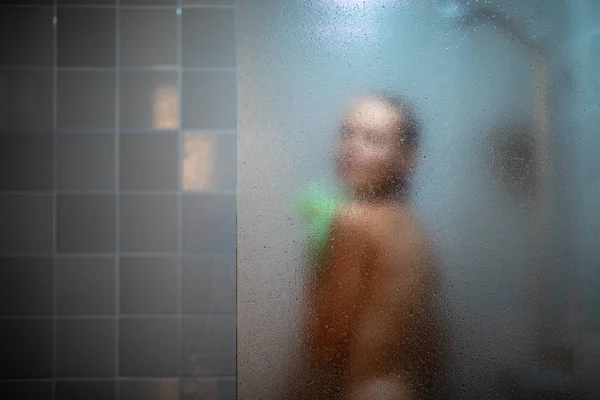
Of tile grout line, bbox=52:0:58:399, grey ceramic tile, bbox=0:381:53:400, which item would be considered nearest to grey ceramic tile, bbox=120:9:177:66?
tile grout line, bbox=52:0:58:399

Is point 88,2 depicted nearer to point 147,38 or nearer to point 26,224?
point 147,38

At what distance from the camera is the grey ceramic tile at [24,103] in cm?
147

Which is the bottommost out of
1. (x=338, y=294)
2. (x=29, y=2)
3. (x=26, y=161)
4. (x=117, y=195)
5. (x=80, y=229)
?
(x=338, y=294)

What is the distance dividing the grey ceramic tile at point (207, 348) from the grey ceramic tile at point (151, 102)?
65 centimetres

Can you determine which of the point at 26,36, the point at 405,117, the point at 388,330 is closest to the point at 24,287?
the point at 26,36

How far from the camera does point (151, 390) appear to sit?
1.46 meters

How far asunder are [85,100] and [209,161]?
447mm

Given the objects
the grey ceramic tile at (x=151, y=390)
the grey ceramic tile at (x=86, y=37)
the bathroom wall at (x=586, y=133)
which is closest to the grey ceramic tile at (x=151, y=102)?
the grey ceramic tile at (x=86, y=37)

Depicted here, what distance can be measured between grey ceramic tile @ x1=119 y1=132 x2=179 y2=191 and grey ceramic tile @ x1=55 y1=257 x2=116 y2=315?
10.5 inches

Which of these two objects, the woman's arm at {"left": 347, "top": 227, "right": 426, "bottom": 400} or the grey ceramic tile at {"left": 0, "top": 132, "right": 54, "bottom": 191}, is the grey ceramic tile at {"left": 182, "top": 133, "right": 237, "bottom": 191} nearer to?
the grey ceramic tile at {"left": 0, "top": 132, "right": 54, "bottom": 191}

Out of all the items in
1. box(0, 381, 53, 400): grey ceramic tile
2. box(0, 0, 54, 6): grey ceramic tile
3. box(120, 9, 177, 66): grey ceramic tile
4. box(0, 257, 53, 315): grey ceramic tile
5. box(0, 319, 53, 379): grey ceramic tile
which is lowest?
box(0, 381, 53, 400): grey ceramic tile

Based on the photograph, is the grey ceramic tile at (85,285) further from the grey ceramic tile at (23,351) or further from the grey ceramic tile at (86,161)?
the grey ceramic tile at (86,161)

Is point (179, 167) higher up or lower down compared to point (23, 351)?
higher up

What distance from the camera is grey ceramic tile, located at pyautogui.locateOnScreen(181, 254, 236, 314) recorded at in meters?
1.47
